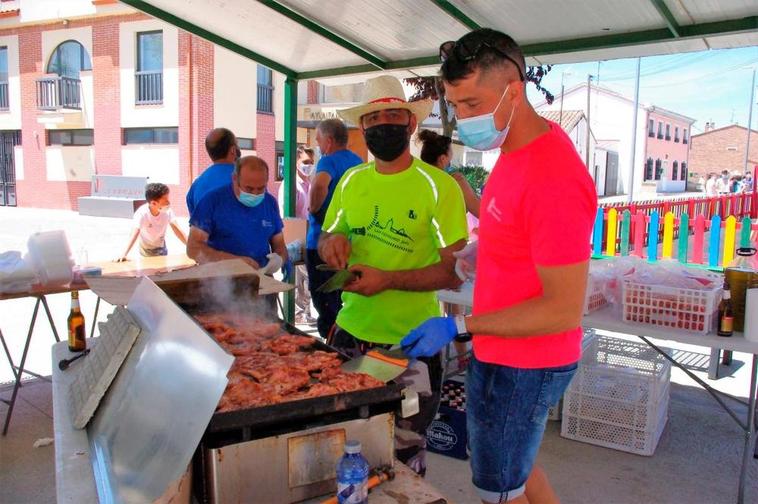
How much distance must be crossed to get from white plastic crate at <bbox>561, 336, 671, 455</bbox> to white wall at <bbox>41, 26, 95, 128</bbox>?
22.2 meters

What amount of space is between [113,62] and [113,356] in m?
22.2

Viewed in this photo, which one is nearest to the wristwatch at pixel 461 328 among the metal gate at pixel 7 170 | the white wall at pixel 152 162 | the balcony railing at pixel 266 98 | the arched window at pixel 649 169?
the white wall at pixel 152 162

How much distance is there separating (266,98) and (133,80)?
4.71 m

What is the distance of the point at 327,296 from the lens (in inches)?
180

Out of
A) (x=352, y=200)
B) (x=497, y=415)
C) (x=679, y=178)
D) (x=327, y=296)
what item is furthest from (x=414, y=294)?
(x=679, y=178)

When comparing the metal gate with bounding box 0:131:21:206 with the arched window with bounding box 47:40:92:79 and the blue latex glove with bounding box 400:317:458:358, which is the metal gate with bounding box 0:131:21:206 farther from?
the blue latex glove with bounding box 400:317:458:358

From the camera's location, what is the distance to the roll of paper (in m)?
3.25

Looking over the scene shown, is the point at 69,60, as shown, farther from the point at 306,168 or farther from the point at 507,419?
the point at 507,419

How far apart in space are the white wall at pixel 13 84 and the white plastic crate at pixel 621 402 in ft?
86.1

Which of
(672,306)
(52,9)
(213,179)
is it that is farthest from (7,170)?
(672,306)

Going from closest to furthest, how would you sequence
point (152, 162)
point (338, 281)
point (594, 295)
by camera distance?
1. point (338, 281)
2. point (594, 295)
3. point (152, 162)

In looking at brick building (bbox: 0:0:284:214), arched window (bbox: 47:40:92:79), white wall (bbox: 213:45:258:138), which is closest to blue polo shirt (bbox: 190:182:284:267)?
brick building (bbox: 0:0:284:214)

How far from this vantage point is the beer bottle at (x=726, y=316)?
335 cm

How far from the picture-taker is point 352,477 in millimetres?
1531
